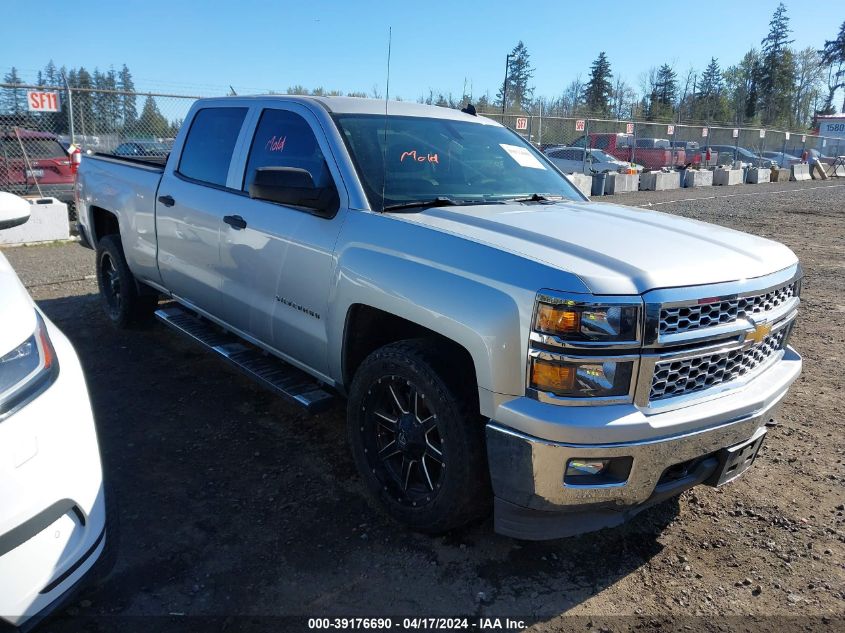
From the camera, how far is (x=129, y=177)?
534 cm

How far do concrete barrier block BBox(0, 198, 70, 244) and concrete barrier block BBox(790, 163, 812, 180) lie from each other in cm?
3083

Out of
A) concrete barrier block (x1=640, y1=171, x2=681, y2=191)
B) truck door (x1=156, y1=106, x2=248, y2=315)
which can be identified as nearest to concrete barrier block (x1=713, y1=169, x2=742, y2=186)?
concrete barrier block (x1=640, y1=171, x2=681, y2=191)

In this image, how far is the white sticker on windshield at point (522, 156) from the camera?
4148 mm

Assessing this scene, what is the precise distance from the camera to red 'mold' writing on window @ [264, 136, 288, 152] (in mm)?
3873

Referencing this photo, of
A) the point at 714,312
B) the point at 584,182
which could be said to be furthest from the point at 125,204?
the point at 584,182

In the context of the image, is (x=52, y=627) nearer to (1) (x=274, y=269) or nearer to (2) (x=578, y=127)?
(1) (x=274, y=269)

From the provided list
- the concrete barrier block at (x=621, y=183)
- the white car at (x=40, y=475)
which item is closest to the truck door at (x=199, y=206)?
the white car at (x=40, y=475)

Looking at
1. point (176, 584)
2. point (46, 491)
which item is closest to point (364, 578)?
point (176, 584)

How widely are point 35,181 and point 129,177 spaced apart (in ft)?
24.7

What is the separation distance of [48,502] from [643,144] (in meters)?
30.1

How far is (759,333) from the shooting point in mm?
2768

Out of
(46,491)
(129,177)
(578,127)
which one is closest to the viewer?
(46,491)

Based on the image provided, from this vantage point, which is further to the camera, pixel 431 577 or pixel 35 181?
pixel 35 181

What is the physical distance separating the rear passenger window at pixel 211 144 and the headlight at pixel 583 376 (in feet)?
8.95
